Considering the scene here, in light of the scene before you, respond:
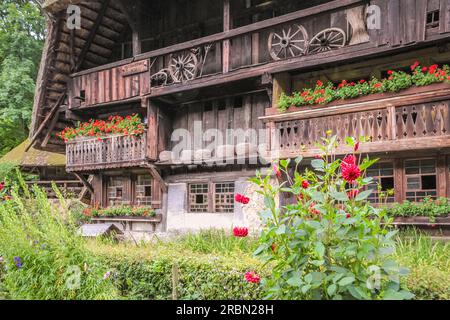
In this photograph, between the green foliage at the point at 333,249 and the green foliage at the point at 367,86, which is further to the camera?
the green foliage at the point at 367,86

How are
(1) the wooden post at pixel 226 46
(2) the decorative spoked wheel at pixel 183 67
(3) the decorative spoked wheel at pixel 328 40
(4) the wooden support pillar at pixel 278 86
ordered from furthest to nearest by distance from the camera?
(2) the decorative spoked wheel at pixel 183 67, (1) the wooden post at pixel 226 46, (4) the wooden support pillar at pixel 278 86, (3) the decorative spoked wheel at pixel 328 40

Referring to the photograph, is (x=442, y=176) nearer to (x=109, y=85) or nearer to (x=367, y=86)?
(x=367, y=86)

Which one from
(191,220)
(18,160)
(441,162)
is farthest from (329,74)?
(18,160)

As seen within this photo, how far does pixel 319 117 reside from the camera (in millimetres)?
10125

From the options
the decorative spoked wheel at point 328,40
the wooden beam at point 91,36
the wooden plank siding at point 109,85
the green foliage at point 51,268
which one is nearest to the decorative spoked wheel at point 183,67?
the wooden plank siding at point 109,85

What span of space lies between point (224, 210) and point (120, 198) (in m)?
4.39

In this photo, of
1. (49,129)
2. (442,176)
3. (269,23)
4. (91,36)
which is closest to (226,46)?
(269,23)

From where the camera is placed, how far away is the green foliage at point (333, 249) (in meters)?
3.33

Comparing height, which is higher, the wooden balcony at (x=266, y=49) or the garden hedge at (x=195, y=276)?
the wooden balcony at (x=266, y=49)

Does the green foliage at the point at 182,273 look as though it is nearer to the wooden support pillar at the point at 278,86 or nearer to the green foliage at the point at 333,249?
the green foliage at the point at 333,249

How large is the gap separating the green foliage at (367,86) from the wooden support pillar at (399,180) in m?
1.78

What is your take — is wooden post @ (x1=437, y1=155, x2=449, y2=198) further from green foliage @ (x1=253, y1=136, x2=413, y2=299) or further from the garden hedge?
green foliage @ (x1=253, y1=136, x2=413, y2=299)

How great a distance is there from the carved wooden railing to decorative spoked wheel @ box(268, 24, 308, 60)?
187 inches
